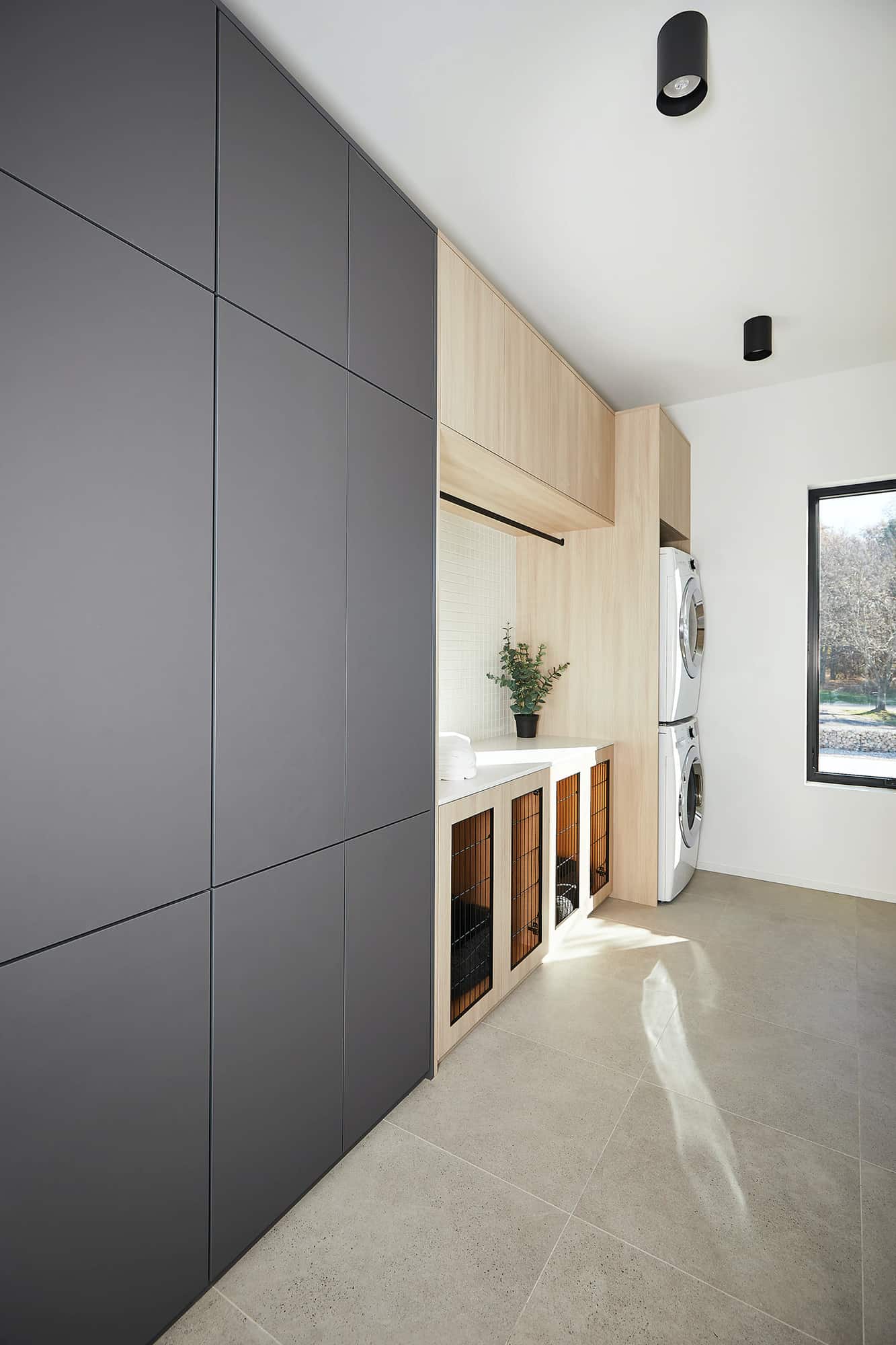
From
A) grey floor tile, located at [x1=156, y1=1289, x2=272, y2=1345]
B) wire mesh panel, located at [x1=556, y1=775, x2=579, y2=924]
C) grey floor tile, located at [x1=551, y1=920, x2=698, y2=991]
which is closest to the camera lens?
grey floor tile, located at [x1=156, y1=1289, x2=272, y2=1345]

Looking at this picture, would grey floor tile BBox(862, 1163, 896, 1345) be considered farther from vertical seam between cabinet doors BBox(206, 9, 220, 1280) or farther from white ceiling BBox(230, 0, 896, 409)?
white ceiling BBox(230, 0, 896, 409)

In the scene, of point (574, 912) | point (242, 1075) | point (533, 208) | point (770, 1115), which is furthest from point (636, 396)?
point (242, 1075)

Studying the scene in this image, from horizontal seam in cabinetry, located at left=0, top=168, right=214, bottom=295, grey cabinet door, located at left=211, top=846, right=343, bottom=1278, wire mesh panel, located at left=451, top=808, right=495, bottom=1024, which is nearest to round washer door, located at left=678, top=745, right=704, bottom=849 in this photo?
wire mesh panel, located at left=451, top=808, right=495, bottom=1024

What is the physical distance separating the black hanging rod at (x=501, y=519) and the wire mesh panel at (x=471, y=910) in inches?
49.8

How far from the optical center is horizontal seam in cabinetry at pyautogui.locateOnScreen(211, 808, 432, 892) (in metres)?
1.39

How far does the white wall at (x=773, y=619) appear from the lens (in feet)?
11.7

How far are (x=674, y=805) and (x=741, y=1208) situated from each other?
79.0 inches

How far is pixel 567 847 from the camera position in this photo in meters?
3.11

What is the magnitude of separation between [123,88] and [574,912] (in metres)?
3.18

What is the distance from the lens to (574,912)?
3.18 meters

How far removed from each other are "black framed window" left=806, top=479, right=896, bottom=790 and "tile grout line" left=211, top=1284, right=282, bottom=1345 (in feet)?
11.3

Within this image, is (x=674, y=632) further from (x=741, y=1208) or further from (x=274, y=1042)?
(x=274, y=1042)

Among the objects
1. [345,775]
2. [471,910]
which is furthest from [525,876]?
[345,775]

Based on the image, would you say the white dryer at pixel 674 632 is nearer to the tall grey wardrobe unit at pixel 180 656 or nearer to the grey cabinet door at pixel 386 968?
the grey cabinet door at pixel 386 968
